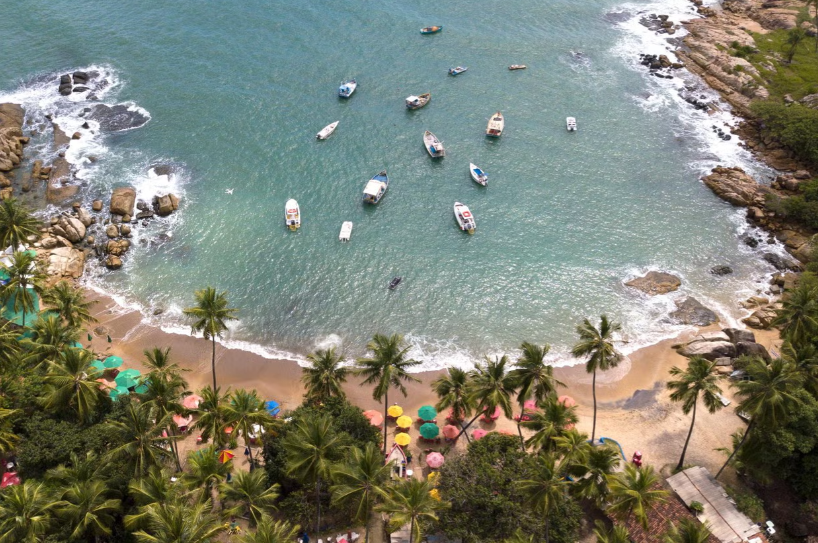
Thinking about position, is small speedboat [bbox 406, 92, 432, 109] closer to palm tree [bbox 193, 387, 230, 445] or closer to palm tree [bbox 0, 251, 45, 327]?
palm tree [bbox 0, 251, 45, 327]

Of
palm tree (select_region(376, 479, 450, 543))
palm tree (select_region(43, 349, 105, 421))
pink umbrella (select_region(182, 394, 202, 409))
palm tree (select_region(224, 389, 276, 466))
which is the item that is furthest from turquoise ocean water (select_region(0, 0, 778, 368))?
palm tree (select_region(376, 479, 450, 543))

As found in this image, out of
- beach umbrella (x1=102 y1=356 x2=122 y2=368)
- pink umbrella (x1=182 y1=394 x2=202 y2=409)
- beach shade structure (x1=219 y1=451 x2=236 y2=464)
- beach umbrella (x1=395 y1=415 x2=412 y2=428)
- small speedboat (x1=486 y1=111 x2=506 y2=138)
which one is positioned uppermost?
small speedboat (x1=486 y1=111 x2=506 y2=138)

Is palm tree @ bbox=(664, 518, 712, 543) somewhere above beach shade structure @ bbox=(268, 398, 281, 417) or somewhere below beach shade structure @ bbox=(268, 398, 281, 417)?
above

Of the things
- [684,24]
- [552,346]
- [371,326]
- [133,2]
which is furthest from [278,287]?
[684,24]

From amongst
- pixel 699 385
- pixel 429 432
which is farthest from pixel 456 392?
pixel 699 385

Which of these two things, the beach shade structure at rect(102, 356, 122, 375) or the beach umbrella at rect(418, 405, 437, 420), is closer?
the beach umbrella at rect(418, 405, 437, 420)

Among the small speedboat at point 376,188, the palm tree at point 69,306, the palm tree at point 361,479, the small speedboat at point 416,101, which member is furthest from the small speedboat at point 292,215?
the palm tree at point 361,479

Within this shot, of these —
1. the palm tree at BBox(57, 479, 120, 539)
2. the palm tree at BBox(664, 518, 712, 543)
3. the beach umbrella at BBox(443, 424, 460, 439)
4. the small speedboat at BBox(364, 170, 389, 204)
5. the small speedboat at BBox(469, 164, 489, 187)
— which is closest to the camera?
the palm tree at BBox(664, 518, 712, 543)

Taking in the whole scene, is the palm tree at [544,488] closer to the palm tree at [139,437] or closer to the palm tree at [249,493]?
the palm tree at [249,493]
